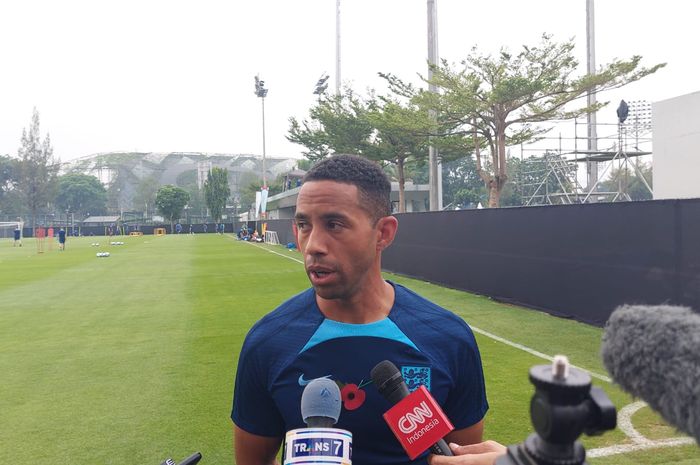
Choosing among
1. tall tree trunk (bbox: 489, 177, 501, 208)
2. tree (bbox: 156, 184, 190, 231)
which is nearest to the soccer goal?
tall tree trunk (bbox: 489, 177, 501, 208)

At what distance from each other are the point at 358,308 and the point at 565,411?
1.34 m

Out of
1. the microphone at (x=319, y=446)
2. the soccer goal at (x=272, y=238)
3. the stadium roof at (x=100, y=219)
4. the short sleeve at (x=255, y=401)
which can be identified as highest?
the stadium roof at (x=100, y=219)

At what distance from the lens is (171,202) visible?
96.9m

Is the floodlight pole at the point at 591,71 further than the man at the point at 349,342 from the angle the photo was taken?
Yes

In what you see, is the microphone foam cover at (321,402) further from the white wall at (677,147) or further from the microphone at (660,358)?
the white wall at (677,147)

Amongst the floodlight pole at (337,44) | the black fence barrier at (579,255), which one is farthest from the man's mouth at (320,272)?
the floodlight pole at (337,44)

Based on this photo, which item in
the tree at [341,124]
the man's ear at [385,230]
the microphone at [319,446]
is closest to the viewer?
the microphone at [319,446]

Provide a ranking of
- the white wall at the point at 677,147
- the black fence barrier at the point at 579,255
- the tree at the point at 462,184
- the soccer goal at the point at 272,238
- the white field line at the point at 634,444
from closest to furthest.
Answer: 1. the white field line at the point at 634,444
2. the black fence barrier at the point at 579,255
3. the white wall at the point at 677,147
4. the soccer goal at the point at 272,238
5. the tree at the point at 462,184

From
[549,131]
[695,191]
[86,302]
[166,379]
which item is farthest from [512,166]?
[166,379]

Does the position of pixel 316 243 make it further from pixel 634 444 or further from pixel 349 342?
pixel 634 444

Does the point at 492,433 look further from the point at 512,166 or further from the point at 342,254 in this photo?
the point at 512,166

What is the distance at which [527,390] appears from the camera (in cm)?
587

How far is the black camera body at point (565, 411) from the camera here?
A: 0.81 m

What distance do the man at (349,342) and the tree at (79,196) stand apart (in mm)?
139647
